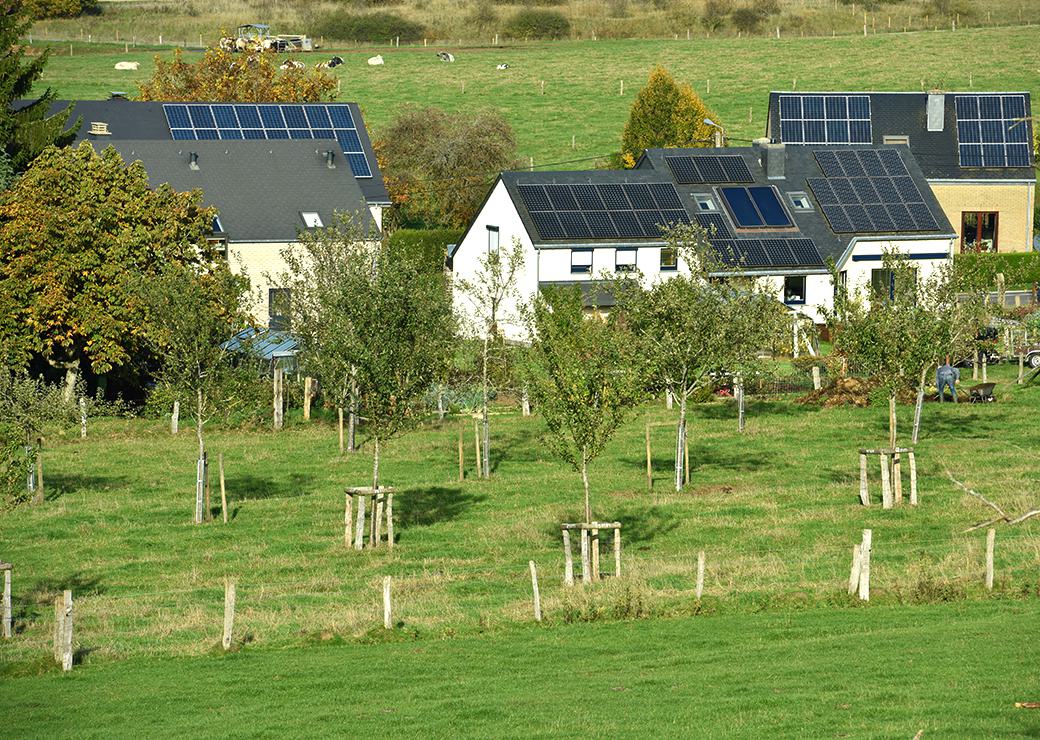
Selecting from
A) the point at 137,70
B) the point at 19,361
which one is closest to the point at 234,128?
the point at 19,361

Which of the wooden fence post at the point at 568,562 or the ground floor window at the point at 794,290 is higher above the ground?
the ground floor window at the point at 794,290

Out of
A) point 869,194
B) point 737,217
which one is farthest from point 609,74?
point 737,217

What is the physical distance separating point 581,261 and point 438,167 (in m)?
28.3

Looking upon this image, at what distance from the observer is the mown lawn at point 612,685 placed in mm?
22766

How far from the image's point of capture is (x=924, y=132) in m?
88.1

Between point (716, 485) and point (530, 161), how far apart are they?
69.8 m

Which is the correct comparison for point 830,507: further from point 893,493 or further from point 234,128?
point 234,128

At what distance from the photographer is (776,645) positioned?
27984 millimetres

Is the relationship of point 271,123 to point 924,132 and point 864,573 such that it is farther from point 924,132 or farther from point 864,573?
point 864,573

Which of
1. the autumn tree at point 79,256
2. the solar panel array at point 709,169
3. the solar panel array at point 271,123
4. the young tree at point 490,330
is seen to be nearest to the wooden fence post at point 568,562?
the young tree at point 490,330

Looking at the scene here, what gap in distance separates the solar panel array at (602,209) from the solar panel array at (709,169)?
1255 mm

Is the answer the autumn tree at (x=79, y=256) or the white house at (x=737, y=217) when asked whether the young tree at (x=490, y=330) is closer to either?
the autumn tree at (x=79, y=256)

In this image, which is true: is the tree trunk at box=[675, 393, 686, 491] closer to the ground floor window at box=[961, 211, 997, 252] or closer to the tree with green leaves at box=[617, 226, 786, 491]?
the tree with green leaves at box=[617, 226, 786, 491]

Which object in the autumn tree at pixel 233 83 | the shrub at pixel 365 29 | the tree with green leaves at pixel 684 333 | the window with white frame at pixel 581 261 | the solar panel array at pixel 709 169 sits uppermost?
the shrub at pixel 365 29
